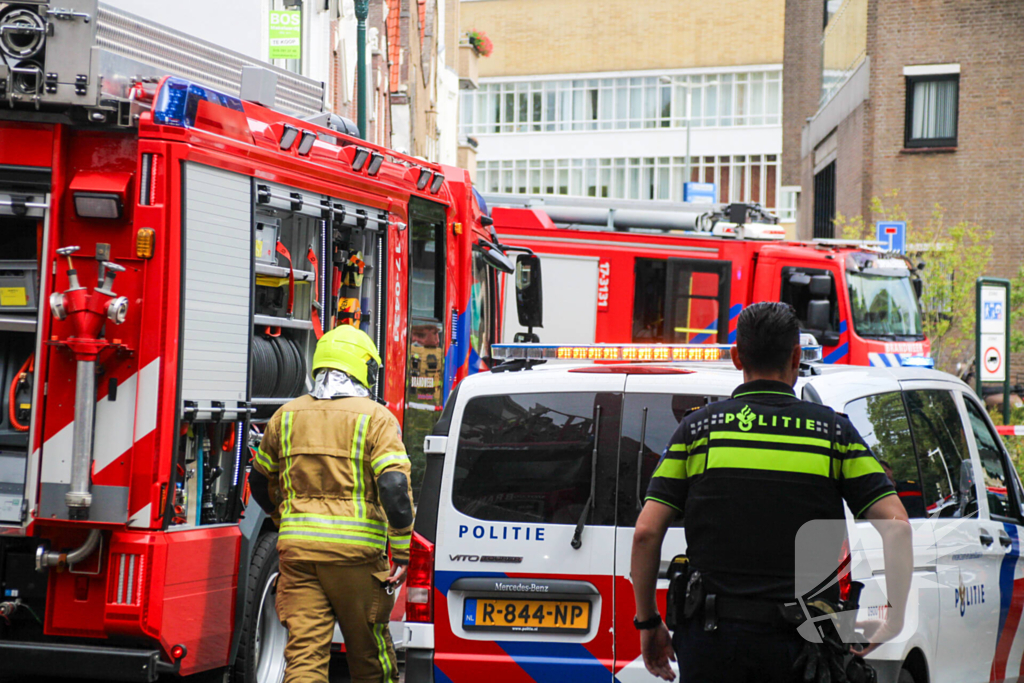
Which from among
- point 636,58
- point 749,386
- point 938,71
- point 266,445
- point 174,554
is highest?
point 636,58

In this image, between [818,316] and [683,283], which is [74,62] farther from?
[818,316]

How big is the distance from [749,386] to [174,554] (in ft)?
9.35

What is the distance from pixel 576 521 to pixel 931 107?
2816 centimetres

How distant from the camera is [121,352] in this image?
5316 millimetres

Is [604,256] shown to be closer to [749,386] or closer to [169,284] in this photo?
[169,284]

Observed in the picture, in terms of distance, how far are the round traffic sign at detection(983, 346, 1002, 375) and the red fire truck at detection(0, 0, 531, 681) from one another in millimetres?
10143

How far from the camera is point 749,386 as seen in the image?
12.0 feet

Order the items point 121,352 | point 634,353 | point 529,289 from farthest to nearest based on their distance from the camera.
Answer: point 529,289, point 634,353, point 121,352

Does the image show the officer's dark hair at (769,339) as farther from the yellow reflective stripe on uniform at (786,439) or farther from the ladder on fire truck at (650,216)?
the ladder on fire truck at (650,216)

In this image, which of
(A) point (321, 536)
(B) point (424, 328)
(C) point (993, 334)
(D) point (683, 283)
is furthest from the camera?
(D) point (683, 283)

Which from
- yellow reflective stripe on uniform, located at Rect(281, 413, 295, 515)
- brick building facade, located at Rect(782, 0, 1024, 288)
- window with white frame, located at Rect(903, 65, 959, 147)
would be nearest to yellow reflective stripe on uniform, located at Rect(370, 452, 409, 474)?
yellow reflective stripe on uniform, located at Rect(281, 413, 295, 515)

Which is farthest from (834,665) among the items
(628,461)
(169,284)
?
(169,284)

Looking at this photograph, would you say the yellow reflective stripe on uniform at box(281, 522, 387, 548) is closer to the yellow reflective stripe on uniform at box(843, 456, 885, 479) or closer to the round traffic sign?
the yellow reflective stripe on uniform at box(843, 456, 885, 479)

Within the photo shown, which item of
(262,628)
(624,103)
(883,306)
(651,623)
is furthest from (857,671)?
(624,103)
